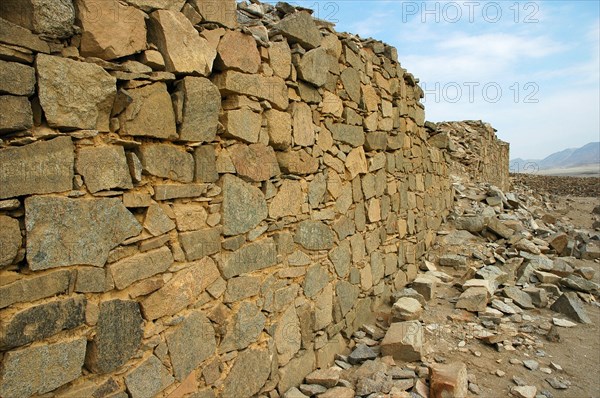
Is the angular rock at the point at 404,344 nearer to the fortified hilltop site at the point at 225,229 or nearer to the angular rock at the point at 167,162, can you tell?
the fortified hilltop site at the point at 225,229

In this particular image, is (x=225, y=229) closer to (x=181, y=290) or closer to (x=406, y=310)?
(x=181, y=290)

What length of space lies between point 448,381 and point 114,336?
2599 mm

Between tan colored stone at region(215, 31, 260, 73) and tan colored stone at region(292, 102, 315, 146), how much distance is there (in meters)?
0.57

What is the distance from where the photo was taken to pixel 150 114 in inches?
86.0

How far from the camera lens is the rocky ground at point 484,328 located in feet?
11.3

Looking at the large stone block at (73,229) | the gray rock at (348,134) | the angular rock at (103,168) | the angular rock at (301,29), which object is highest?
the angular rock at (301,29)

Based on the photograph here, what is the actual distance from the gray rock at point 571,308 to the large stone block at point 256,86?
4632mm

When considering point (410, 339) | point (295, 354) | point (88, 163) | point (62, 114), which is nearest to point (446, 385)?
point (410, 339)

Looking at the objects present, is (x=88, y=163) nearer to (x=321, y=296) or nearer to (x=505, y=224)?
(x=321, y=296)

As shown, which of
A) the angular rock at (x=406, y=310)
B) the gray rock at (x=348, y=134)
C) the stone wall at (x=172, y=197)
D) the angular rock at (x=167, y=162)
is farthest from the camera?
the angular rock at (x=406, y=310)

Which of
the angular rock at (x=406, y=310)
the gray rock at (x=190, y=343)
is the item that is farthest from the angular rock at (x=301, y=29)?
the angular rock at (x=406, y=310)

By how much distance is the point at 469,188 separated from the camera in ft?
31.6

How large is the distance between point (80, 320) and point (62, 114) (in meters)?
0.97

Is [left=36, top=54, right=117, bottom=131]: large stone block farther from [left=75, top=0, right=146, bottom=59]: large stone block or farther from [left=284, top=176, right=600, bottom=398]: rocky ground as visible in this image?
[left=284, top=176, right=600, bottom=398]: rocky ground
